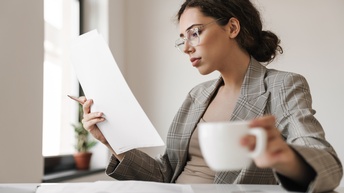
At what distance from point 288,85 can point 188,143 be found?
410 mm

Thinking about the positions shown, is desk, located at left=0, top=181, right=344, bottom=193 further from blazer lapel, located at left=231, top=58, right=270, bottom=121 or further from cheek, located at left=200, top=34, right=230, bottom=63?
cheek, located at left=200, top=34, right=230, bottom=63

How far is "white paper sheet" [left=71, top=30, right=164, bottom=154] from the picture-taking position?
1.10 m

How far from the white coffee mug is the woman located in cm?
55

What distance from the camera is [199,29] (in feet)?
4.50

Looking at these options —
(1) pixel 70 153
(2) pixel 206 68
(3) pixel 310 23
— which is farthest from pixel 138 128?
(3) pixel 310 23

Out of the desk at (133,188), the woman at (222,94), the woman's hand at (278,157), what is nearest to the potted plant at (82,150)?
the woman at (222,94)

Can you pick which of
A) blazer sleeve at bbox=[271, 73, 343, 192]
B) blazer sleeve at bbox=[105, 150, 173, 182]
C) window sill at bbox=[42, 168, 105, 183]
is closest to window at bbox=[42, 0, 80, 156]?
window sill at bbox=[42, 168, 105, 183]

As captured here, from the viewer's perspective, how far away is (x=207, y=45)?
4.49 ft

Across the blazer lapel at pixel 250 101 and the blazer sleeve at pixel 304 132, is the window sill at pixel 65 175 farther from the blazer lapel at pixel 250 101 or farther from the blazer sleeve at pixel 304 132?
the blazer sleeve at pixel 304 132

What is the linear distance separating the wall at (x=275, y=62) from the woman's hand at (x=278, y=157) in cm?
230

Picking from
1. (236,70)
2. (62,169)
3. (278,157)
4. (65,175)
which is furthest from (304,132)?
(62,169)
